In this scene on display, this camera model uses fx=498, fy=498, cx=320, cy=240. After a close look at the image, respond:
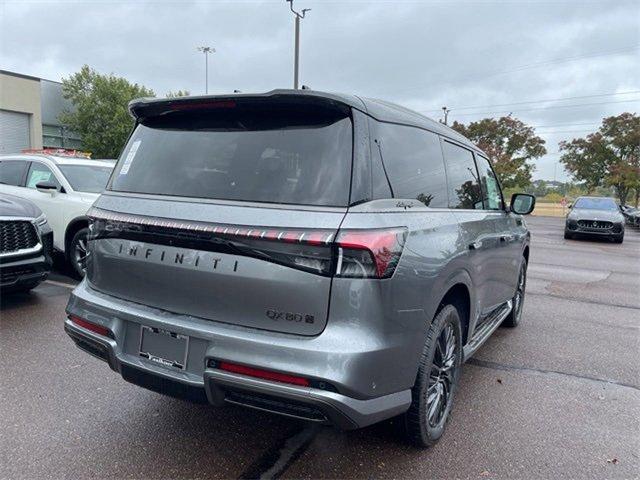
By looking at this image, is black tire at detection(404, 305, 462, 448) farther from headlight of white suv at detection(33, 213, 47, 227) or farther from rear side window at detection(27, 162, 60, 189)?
rear side window at detection(27, 162, 60, 189)

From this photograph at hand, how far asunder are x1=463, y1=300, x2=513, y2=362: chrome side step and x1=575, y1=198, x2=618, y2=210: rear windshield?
14.2 m

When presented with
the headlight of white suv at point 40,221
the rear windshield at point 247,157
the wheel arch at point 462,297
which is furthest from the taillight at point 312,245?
the headlight of white suv at point 40,221

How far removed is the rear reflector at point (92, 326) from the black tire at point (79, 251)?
4.17 meters

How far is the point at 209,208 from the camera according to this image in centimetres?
245

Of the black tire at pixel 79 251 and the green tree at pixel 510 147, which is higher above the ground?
the green tree at pixel 510 147

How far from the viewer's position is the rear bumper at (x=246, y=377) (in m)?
2.17

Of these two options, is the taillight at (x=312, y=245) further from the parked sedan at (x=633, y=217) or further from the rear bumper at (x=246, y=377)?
the parked sedan at (x=633, y=217)

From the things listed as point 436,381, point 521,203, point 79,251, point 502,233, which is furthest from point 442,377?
point 79,251

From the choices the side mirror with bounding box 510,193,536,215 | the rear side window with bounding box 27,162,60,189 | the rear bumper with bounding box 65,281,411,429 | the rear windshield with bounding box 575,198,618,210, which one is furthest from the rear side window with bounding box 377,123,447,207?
the rear windshield with bounding box 575,198,618,210

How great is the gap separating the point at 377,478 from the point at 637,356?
11.2 feet

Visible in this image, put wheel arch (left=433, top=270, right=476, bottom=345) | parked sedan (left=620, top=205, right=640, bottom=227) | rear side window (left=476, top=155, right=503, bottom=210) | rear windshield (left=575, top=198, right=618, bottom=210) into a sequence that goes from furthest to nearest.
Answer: parked sedan (left=620, top=205, right=640, bottom=227), rear windshield (left=575, top=198, right=618, bottom=210), rear side window (left=476, top=155, right=503, bottom=210), wheel arch (left=433, top=270, right=476, bottom=345)

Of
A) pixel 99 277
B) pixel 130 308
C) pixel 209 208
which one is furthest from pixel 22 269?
pixel 209 208

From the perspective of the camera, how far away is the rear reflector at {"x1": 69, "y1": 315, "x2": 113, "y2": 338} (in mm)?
2658

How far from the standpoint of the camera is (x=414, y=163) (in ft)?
9.57
